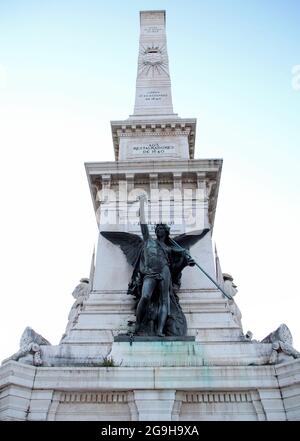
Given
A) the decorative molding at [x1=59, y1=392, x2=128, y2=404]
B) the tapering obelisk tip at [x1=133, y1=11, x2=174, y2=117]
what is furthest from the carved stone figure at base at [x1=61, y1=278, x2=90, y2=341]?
the tapering obelisk tip at [x1=133, y1=11, x2=174, y2=117]

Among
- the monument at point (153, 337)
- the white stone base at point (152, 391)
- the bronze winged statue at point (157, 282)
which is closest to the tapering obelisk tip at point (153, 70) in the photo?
the monument at point (153, 337)

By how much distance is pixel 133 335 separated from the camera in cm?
1246

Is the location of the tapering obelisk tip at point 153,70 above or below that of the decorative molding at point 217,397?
above

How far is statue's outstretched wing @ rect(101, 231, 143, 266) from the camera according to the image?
14.5 metres

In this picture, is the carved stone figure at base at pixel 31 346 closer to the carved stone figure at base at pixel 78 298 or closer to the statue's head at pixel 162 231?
the carved stone figure at base at pixel 78 298

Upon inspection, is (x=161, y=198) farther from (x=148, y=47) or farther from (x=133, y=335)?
(x=148, y=47)

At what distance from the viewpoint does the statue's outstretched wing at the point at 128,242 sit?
14532mm

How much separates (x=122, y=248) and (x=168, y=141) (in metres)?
6.23

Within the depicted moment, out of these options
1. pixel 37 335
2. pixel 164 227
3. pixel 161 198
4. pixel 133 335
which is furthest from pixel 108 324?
pixel 161 198

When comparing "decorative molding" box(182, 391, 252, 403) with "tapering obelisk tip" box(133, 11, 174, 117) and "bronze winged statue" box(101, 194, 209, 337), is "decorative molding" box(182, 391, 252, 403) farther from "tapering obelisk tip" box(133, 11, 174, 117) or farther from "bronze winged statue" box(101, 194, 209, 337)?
"tapering obelisk tip" box(133, 11, 174, 117)

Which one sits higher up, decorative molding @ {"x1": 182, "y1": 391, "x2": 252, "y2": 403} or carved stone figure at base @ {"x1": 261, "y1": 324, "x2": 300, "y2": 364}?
carved stone figure at base @ {"x1": 261, "y1": 324, "x2": 300, "y2": 364}

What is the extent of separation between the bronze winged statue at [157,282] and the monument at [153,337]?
0.11ft

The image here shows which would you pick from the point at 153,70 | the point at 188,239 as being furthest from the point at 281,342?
the point at 153,70

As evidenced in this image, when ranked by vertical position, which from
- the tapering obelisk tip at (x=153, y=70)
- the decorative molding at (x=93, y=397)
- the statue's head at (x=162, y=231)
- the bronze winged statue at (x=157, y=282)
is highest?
the tapering obelisk tip at (x=153, y=70)
